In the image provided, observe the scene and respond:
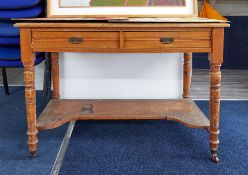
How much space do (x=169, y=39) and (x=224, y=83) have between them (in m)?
1.84

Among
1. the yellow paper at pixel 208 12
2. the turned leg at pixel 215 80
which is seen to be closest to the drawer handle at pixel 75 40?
the turned leg at pixel 215 80

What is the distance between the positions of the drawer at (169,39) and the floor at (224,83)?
122 centimetres

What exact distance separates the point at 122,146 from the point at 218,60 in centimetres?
66

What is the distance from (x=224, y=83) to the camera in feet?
10.5

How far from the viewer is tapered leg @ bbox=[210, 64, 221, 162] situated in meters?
1.56

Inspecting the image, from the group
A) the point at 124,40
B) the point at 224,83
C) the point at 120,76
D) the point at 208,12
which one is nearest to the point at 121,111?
the point at 120,76

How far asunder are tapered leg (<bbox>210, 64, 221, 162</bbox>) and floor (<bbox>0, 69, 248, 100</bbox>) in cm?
107

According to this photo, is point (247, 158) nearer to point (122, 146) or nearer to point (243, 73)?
point (122, 146)

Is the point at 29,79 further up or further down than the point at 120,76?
further up

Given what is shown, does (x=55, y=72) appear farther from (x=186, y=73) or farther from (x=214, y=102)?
(x=214, y=102)

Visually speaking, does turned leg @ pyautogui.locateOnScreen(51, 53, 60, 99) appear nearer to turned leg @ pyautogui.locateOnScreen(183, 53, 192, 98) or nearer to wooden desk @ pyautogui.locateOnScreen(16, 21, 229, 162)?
wooden desk @ pyautogui.locateOnScreen(16, 21, 229, 162)

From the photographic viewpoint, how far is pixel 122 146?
1776mm

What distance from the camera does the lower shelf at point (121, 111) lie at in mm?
1779

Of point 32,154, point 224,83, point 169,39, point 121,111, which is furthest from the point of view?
point 224,83
